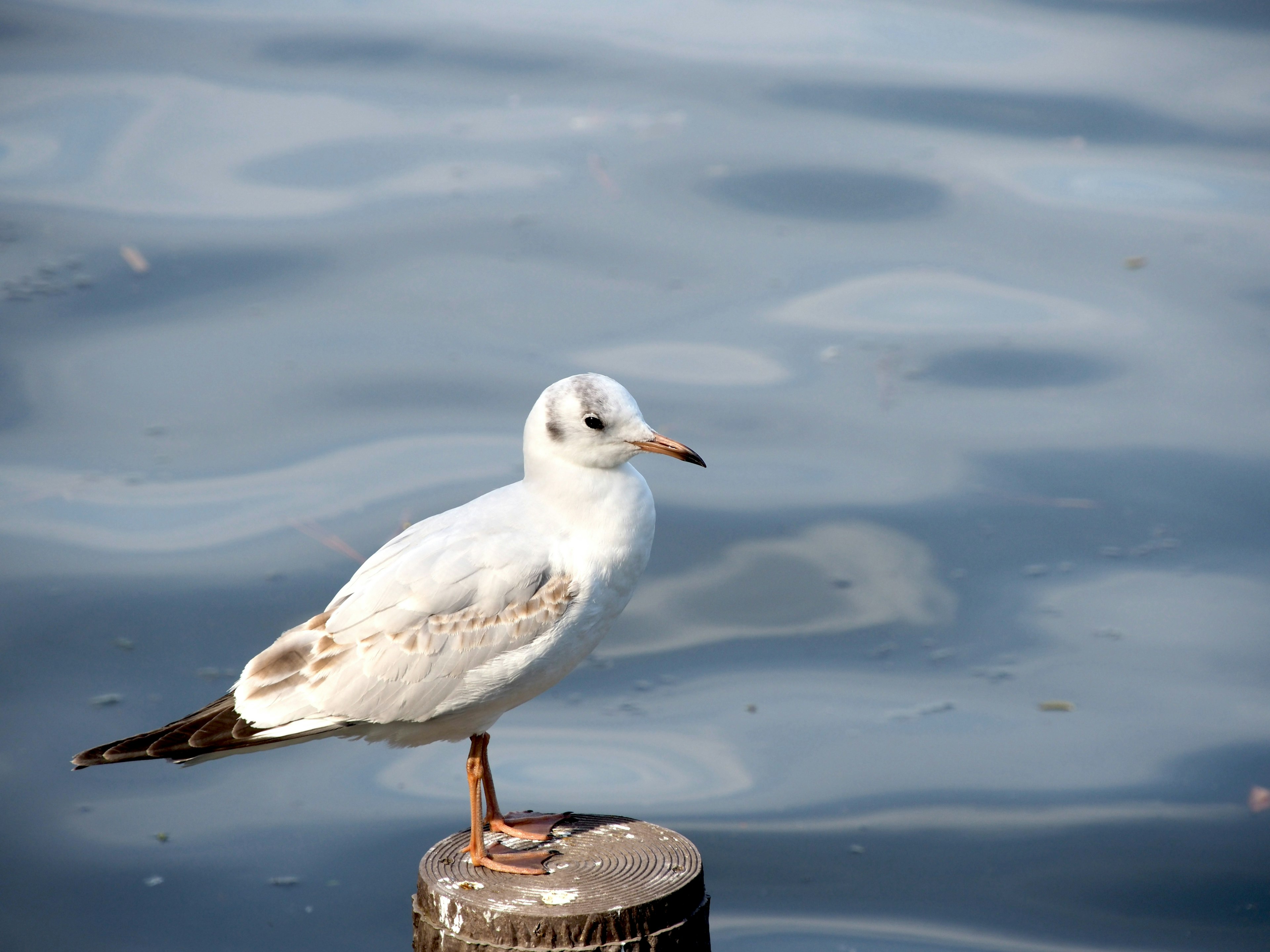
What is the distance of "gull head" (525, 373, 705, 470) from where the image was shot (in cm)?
428

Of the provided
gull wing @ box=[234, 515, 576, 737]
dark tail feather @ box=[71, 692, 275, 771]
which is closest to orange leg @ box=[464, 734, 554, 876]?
gull wing @ box=[234, 515, 576, 737]

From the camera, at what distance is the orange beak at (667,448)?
427 centimetres

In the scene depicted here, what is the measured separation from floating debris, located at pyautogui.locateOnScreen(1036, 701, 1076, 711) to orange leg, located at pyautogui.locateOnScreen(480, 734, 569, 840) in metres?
3.58

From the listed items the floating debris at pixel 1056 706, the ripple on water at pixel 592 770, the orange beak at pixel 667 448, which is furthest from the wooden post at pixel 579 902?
the floating debris at pixel 1056 706

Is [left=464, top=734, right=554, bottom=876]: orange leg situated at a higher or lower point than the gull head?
lower

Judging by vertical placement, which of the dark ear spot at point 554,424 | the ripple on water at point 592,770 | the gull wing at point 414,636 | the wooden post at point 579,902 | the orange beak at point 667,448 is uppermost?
the dark ear spot at point 554,424

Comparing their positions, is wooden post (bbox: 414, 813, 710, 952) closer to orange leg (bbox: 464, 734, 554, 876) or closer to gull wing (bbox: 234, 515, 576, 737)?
orange leg (bbox: 464, 734, 554, 876)

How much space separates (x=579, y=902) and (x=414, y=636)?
99 centimetres

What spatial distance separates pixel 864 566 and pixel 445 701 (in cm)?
439

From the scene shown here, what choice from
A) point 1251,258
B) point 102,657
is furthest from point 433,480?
point 1251,258

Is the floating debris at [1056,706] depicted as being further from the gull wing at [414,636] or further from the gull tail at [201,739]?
the gull tail at [201,739]

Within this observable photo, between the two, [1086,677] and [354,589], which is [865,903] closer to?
[1086,677]

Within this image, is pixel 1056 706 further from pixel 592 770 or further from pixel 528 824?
pixel 528 824

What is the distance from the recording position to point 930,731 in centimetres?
718
